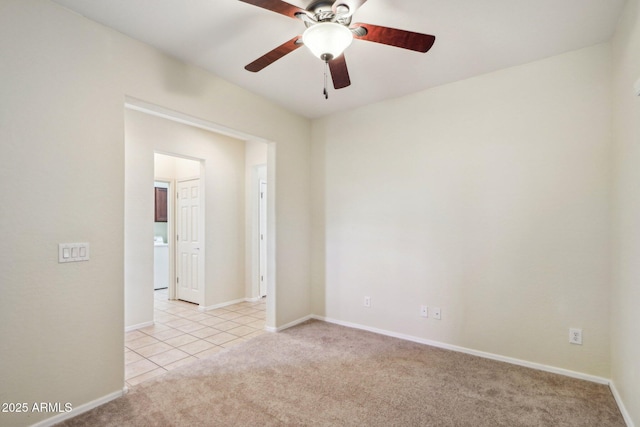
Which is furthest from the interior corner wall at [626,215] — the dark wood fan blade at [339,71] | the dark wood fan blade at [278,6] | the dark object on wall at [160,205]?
the dark object on wall at [160,205]

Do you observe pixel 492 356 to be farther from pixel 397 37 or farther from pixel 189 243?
pixel 189 243

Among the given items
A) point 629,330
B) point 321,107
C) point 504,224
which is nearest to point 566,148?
point 504,224

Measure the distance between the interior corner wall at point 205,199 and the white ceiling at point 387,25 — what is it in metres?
1.57

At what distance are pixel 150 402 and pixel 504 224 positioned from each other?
10.3 feet

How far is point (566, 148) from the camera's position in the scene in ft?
8.23

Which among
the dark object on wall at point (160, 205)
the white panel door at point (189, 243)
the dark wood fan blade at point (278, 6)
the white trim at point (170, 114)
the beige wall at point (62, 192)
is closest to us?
the dark wood fan blade at point (278, 6)

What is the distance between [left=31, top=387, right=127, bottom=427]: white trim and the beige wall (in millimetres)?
30

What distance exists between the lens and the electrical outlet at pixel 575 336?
243 centimetres

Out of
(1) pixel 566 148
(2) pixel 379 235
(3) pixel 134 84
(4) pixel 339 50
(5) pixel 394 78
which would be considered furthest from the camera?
(2) pixel 379 235

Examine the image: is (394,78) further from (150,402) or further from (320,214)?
(150,402)

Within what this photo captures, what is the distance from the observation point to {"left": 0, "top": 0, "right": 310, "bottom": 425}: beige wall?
5.82 ft

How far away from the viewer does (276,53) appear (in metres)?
1.96

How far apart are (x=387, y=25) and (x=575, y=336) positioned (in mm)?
2787

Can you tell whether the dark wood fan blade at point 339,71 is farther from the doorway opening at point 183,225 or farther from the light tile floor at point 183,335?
the doorway opening at point 183,225
